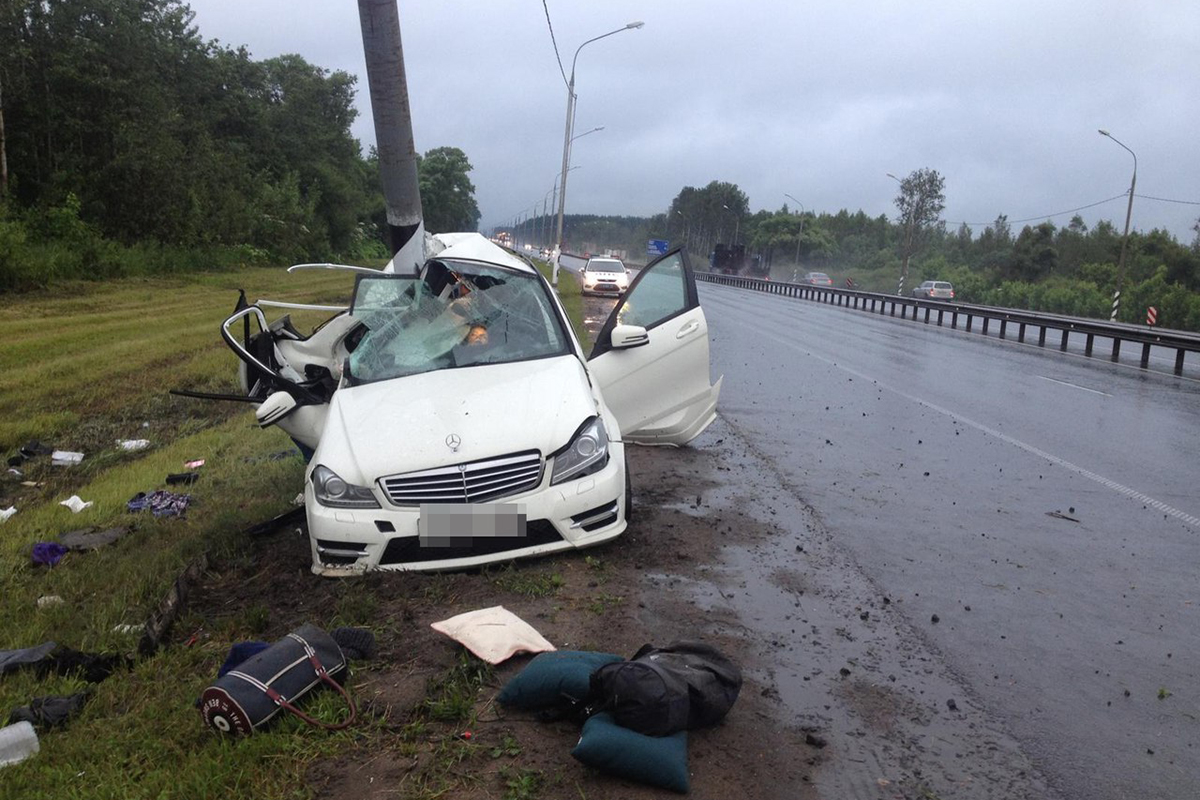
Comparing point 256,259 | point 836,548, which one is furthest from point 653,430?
point 256,259

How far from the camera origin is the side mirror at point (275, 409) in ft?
20.7

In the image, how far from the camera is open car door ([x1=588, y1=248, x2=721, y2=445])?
719 cm

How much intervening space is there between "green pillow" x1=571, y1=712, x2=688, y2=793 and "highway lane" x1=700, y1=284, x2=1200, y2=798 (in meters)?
1.08

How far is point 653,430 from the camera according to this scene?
789 centimetres

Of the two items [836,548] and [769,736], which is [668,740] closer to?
[769,736]

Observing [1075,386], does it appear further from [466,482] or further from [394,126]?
[466,482]

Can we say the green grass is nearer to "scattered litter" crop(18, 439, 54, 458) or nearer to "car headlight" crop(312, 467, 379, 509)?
"scattered litter" crop(18, 439, 54, 458)

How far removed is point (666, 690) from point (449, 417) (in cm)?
253

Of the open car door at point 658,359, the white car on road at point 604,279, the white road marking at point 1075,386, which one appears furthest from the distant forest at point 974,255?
the white car on road at point 604,279

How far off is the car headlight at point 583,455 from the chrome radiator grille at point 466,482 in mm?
183

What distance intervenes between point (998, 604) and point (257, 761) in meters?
3.89

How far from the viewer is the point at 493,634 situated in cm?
429

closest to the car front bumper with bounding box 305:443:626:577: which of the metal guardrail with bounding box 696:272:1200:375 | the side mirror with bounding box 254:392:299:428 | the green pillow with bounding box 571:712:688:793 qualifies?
the side mirror with bounding box 254:392:299:428

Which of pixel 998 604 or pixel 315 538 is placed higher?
pixel 315 538
